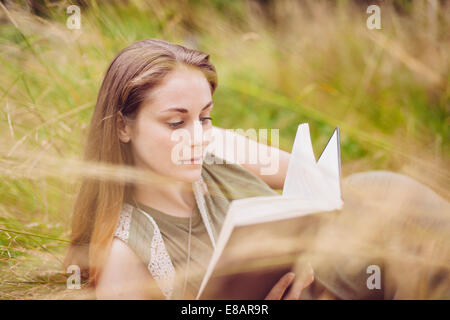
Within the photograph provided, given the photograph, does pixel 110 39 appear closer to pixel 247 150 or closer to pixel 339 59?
pixel 247 150

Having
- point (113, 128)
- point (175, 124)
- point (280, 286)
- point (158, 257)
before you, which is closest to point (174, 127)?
point (175, 124)

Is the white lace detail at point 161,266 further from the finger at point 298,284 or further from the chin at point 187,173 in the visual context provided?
the finger at point 298,284

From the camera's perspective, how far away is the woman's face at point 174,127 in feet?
2.15

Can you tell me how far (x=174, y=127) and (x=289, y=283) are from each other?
1.10 feet

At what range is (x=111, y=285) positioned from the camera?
64 centimetres

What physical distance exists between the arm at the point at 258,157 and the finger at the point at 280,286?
29 centimetres

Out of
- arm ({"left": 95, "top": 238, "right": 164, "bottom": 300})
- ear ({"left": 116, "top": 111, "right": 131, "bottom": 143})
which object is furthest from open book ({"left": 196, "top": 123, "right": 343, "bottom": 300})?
ear ({"left": 116, "top": 111, "right": 131, "bottom": 143})

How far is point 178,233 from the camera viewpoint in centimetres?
72

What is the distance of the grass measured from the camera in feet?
2.75

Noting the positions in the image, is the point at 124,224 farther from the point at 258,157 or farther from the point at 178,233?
the point at 258,157

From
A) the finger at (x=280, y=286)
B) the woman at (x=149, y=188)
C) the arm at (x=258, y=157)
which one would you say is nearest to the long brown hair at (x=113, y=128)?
the woman at (x=149, y=188)

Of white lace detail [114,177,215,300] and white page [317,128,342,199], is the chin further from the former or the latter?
white page [317,128,342,199]
